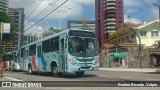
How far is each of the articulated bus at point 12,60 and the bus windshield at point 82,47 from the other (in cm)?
1723

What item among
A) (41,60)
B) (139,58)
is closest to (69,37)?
(41,60)

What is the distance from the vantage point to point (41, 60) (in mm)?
25906

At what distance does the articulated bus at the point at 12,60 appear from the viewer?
37.4 meters

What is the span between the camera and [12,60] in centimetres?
4150

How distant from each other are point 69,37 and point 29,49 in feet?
34.7

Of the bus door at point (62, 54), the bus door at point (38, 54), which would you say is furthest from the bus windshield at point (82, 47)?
the bus door at point (38, 54)

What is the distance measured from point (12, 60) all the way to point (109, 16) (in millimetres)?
99660

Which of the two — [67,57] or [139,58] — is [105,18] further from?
[67,57]

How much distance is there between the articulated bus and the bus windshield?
56.5ft

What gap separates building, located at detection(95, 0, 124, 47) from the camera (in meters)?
136

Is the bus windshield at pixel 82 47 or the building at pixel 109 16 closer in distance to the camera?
the bus windshield at pixel 82 47

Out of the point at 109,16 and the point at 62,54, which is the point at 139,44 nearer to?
the point at 62,54

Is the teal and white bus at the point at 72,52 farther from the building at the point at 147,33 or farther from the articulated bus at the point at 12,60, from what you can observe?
the building at the point at 147,33

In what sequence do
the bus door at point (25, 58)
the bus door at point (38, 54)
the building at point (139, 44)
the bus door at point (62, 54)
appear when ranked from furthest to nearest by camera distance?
1. the building at point (139, 44)
2. the bus door at point (25, 58)
3. the bus door at point (38, 54)
4. the bus door at point (62, 54)
